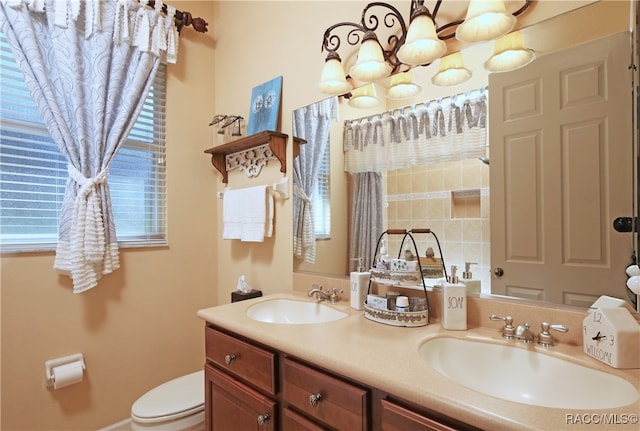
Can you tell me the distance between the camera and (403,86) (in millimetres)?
1271

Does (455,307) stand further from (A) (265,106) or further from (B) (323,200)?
(A) (265,106)

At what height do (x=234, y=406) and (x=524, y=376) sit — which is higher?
(x=524, y=376)

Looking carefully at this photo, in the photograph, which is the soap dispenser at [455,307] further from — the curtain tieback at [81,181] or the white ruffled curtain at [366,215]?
the curtain tieback at [81,181]

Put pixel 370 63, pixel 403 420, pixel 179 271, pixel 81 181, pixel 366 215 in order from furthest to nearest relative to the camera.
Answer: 1. pixel 179 271
2. pixel 81 181
3. pixel 366 215
4. pixel 370 63
5. pixel 403 420

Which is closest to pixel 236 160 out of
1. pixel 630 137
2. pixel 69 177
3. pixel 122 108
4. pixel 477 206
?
pixel 122 108

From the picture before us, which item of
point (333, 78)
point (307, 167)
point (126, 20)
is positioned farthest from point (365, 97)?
point (126, 20)

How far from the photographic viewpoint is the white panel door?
2.86 ft

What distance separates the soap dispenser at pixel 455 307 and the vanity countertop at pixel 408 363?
0.02 m

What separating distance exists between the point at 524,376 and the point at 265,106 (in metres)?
1.64

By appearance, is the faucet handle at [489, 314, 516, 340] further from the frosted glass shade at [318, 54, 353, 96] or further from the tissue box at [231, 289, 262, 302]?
the tissue box at [231, 289, 262, 302]

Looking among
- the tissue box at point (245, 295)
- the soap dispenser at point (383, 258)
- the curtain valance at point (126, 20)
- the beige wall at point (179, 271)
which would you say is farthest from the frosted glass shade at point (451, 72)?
the curtain valance at point (126, 20)

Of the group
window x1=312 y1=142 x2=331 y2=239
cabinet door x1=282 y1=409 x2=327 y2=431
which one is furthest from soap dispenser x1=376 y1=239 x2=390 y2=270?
cabinet door x1=282 y1=409 x2=327 y2=431

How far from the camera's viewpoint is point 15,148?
5.09ft

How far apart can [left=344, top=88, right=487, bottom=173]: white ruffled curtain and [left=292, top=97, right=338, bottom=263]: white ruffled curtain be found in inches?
6.0
